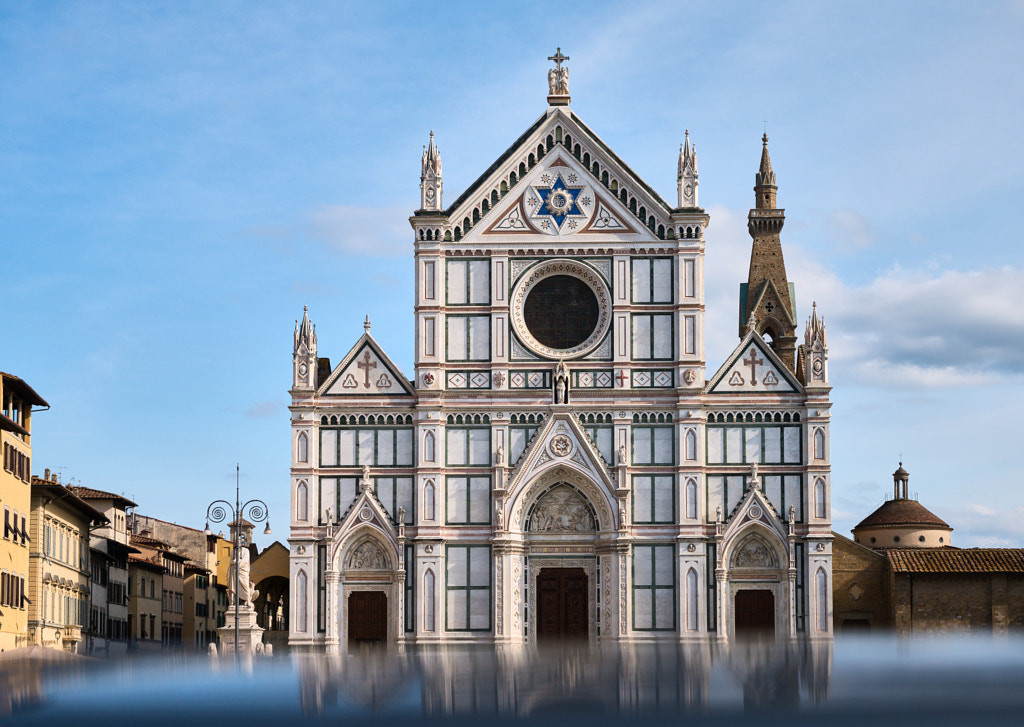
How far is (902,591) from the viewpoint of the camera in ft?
177

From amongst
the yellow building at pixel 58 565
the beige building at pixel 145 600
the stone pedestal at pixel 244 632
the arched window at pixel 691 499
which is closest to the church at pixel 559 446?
the arched window at pixel 691 499

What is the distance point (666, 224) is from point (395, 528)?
1439 centimetres

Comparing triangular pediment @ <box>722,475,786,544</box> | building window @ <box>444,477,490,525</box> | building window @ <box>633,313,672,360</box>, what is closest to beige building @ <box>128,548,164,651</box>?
building window @ <box>444,477,490,525</box>

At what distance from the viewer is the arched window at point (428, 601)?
51.7 meters

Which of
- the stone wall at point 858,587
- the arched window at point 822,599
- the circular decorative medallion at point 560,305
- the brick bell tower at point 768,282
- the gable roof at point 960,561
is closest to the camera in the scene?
the arched window at point 822,599

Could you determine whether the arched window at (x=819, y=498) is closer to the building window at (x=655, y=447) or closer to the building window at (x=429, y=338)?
the building window at (x=655, y=447)

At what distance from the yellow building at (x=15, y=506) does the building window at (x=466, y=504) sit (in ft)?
46.4

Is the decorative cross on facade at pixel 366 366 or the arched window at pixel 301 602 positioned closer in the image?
the arched window at pixel 301 602

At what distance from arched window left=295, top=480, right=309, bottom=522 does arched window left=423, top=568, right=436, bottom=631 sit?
4.74 meters

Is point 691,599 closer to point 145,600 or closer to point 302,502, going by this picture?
point 302,502

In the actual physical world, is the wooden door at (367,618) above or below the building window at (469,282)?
below

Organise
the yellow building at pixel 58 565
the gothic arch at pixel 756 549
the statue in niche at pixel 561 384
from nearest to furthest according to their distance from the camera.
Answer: the yellow building at pixel 58 565
the gothic arch at pixel 756 549
the statue in niche at pixel 561 384

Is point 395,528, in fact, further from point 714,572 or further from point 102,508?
point 102,508

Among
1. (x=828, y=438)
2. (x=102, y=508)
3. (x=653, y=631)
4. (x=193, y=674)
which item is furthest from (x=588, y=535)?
(x=193, y=674)
